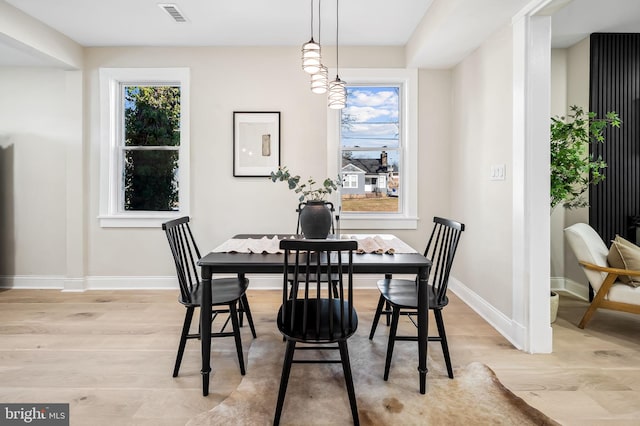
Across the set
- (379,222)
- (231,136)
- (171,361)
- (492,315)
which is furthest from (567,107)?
(171,361)

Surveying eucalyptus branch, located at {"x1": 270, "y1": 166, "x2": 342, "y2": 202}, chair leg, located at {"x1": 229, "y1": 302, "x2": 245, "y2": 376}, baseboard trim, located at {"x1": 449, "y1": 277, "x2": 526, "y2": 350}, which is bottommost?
baseboard trim, located at {"x1": 449, "y1": 277, "x2": 526, "y2": 350}

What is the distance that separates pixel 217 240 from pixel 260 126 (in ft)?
4.41

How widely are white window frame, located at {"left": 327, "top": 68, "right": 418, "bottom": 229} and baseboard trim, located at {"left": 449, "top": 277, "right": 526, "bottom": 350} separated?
2.70 feet

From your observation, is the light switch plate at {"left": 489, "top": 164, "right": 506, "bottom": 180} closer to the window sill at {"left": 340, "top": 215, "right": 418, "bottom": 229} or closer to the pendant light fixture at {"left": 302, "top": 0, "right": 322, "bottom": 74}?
the window sill at {"left": 340, "top": 215, "right": 418, "bottom": 229}

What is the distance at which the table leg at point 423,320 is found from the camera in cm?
195

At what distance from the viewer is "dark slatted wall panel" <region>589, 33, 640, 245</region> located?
11.4 ft

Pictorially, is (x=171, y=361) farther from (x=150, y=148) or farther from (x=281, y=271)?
(x=150, y=148)

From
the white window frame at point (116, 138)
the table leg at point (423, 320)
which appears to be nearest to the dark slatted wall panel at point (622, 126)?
the table leg at point (423, 320)

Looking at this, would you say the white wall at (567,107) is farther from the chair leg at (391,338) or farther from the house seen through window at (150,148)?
the house seen through window at (150,148)

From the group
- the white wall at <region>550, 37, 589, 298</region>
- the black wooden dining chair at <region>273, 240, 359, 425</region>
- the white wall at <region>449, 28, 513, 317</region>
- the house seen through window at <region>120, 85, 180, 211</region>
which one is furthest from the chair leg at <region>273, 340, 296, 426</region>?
the white wall at <region>550, 37, 589, 298</region>

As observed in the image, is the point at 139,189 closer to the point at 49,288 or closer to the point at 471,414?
the point at 49,288

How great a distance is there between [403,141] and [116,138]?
3237mm

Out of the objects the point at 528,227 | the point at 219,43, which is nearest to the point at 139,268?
the point at 219,43

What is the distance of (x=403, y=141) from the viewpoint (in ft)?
13.1
